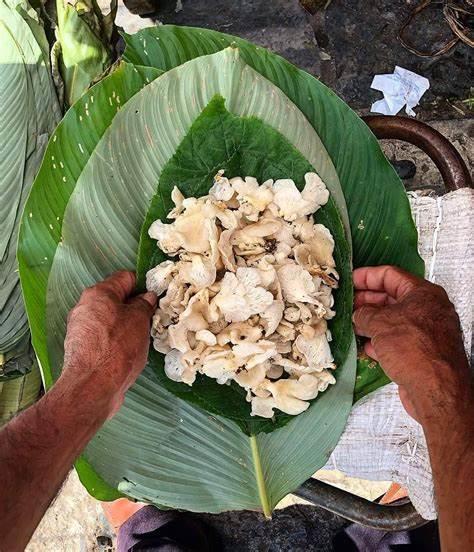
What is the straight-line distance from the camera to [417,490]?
4.56ft

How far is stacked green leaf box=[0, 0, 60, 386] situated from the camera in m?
1.72

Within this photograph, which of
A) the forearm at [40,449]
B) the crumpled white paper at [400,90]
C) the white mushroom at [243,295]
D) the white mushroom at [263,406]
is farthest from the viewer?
the crumpled white paper at [400,90]

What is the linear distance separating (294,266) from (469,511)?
555mm

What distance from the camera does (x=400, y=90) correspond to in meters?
2.12

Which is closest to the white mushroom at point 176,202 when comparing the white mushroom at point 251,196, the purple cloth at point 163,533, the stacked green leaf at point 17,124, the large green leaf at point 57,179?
the white mushroom at point 251,196

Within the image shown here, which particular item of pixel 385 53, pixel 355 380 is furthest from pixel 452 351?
pixel 385 53

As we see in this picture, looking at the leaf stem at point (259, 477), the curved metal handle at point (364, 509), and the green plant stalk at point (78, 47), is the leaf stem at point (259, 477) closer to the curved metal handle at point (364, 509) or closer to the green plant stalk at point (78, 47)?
the curved metal handle at point (364, 509)

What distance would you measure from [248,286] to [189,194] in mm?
246

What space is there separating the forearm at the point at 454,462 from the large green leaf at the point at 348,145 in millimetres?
389

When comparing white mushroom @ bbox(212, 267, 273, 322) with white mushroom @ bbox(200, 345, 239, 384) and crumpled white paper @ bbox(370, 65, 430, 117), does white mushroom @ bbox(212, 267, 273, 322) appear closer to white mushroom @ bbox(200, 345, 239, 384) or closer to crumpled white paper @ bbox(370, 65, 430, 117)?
white mushroom @ bbox(200, 345, 239, 384)

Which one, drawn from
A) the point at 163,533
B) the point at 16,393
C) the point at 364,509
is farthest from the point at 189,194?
the point at 163,533

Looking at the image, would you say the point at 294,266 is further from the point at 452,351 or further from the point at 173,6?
the point at 173,6

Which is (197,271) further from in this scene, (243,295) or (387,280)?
(387,280)

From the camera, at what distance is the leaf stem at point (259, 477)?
135 cm
